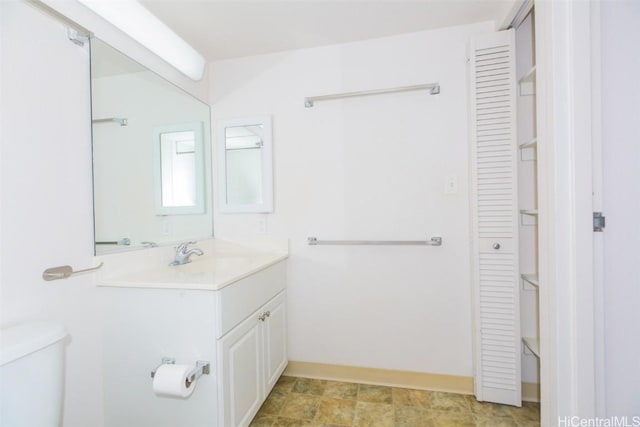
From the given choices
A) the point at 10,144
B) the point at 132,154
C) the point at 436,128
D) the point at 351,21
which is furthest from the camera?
the point at 436,128

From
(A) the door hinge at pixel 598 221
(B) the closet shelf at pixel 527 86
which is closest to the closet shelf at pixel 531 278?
(A) the door hinge at pixel 598 221

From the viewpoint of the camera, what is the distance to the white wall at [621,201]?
1028 millimetres

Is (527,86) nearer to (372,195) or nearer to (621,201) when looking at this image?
(621,201)

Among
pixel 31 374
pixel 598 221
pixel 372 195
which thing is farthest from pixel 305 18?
pixel 31 374

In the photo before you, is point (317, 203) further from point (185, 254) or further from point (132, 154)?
point (132, 154)

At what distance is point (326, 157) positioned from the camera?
1956 mm

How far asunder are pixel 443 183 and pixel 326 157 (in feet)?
2.57

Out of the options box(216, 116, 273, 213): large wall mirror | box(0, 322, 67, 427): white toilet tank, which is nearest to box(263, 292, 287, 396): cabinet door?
box(216, 116, 273, 213): large wall mirror

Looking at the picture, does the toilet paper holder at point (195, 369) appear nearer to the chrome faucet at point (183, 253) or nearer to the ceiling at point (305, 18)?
the chrome faucet at point (183, 253)

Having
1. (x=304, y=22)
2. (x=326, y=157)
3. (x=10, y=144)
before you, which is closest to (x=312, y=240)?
(x=326, y=157)

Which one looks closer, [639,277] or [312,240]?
[639,277]

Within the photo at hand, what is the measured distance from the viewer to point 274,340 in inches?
69.2

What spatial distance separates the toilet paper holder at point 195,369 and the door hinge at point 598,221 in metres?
1.59

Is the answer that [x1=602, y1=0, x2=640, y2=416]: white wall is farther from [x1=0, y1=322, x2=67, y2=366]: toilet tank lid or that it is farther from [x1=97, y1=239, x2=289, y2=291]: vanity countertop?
[x1=0, y1=322, x2=67, y2=366]: toilet tank lid
